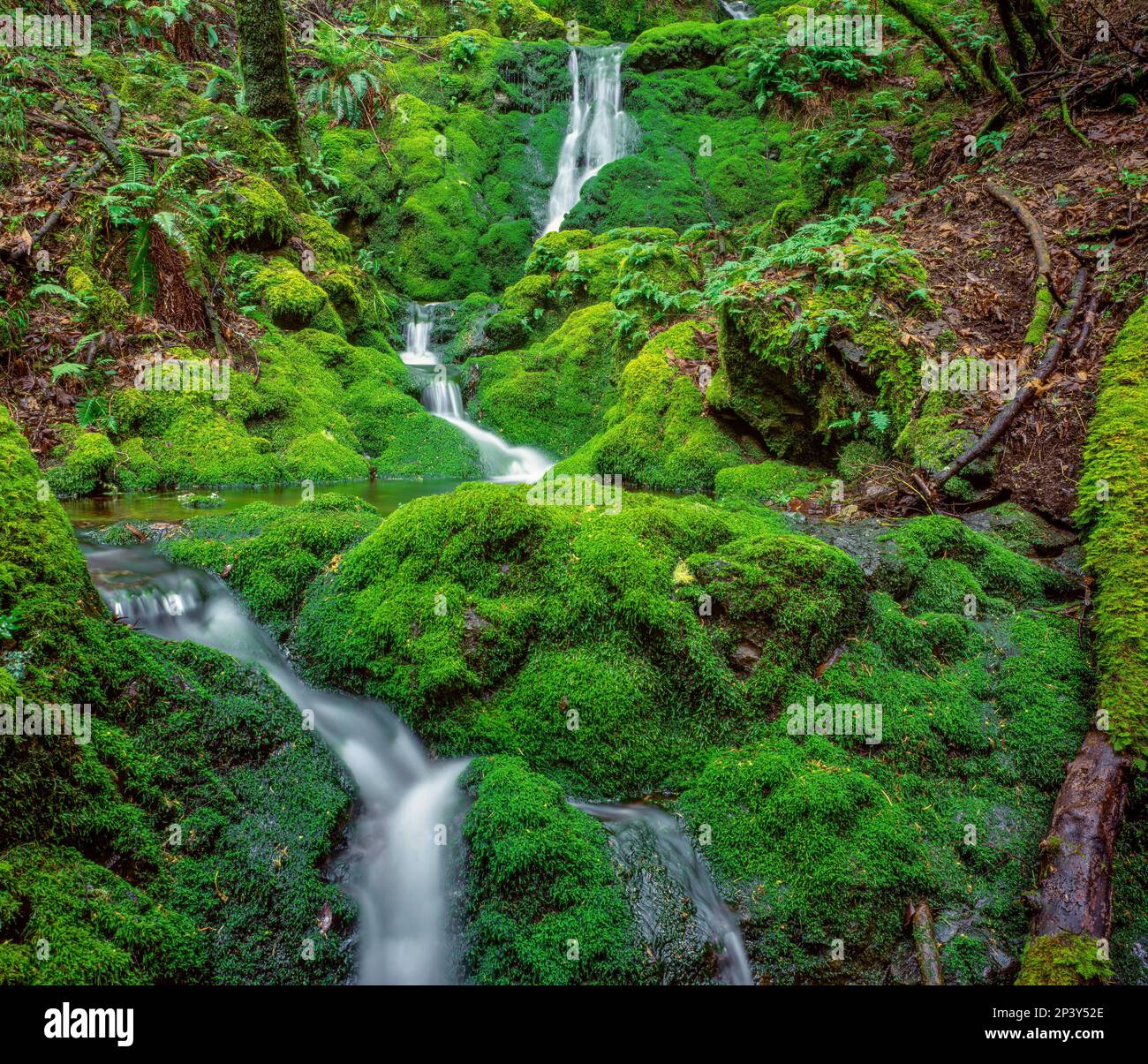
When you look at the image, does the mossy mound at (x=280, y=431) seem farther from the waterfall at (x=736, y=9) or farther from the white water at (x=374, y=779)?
the waterfall at (x=736, y=9)

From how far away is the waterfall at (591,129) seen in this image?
15.7m

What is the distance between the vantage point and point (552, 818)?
3.19m

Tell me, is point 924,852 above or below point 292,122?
below

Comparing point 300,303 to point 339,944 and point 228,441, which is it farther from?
point 339,944

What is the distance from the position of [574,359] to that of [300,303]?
444cm

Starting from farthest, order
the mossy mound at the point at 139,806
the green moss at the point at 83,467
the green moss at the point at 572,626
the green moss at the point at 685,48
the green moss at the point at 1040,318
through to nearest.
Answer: the green moss at the point at 685,48, the green moss at the point at 83,467, the green moss at the point at 1040,318, the green moss at the point at 572,626, the mossy mound at the point at 139,806

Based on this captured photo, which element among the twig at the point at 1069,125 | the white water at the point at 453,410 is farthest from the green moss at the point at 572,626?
the twig at the point at 1069,125

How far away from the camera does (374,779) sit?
3.76 metres

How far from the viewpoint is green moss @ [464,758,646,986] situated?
9.32ft

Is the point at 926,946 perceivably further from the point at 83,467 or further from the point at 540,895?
the point at 83,467

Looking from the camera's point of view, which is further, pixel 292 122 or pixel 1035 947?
pixel 292 122

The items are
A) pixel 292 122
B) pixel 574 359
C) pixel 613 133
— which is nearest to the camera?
pixel 574 359

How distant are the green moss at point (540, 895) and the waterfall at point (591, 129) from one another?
48.3 feet
